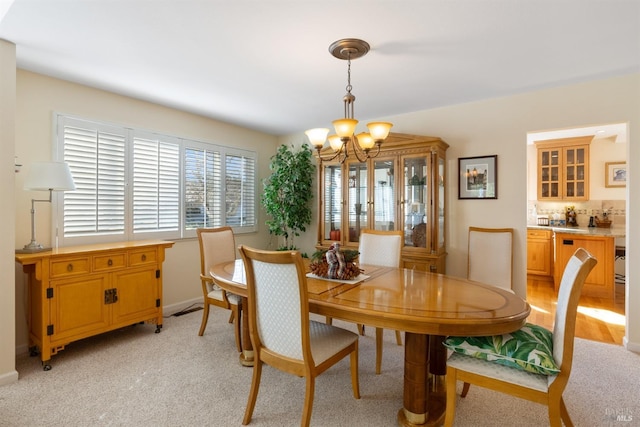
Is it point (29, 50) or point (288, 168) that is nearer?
point (29, 50)

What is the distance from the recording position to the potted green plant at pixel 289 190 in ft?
14.4

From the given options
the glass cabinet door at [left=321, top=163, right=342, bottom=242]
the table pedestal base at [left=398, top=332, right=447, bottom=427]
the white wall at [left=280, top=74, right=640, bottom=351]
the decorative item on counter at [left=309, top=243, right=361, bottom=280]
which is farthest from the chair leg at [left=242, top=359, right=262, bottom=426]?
the white wall at [left=280, top=74, right=640, bottom=351]

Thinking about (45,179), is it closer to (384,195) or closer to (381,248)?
(381,248)

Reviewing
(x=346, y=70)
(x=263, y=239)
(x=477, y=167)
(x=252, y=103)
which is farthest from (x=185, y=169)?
(x=477, y=167)

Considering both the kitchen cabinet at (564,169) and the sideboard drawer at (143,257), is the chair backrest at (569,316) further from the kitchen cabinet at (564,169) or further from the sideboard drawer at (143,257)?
the kitchen cabinet at (564,169)

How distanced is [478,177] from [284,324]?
288 cm

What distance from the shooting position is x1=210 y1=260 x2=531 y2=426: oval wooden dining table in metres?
1.48

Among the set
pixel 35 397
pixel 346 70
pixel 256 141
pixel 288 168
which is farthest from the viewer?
pixel 256 141

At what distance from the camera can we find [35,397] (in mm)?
2080

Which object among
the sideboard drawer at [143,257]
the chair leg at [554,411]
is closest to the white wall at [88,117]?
the sideboard drawer at [143,257]

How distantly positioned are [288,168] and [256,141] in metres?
0.85

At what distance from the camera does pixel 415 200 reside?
363 cm

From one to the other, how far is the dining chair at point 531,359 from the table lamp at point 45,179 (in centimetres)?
303

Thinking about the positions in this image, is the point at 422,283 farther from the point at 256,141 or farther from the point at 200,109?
the point at 256,141
